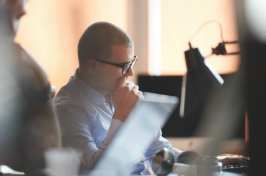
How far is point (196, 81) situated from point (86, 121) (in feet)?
1.92

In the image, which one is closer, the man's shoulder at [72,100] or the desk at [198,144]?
the man's shoulder at [72,100]

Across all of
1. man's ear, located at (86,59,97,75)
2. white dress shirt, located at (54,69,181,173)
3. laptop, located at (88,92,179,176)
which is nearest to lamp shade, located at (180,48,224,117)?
laptop, located at (88,92,179,176)

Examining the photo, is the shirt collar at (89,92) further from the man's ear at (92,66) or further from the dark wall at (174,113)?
the dark wall at (174,113)

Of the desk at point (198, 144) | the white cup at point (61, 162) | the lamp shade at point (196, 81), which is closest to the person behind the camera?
the white cup at point (61, 162)

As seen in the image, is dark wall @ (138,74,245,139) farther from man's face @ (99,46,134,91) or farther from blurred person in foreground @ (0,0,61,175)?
blurred person in foreground @ (0,0,61,175)

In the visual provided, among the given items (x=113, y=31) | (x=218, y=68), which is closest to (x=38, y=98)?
(x=113, y=31)

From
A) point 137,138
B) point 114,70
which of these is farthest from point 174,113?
point 137,138

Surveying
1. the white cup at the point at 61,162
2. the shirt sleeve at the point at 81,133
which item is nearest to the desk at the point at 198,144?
the shirt sleeve at the point at 81,133

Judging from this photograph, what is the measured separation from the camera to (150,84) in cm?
187

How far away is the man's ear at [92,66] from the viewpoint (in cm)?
138

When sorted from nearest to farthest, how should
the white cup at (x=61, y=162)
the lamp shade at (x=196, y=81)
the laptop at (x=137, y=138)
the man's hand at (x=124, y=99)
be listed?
the white cup at (x=61, y=162), the laptop at (x=137, y=138), the lamp shade at (x=196, y=81), the man's hand at (x=124, y=99)

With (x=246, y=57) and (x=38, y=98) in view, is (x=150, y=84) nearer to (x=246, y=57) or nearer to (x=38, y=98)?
(x=38, y=98)

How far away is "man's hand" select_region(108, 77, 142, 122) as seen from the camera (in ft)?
3.82

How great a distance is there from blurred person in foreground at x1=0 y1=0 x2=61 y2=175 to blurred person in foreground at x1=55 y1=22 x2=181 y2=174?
0.10m
